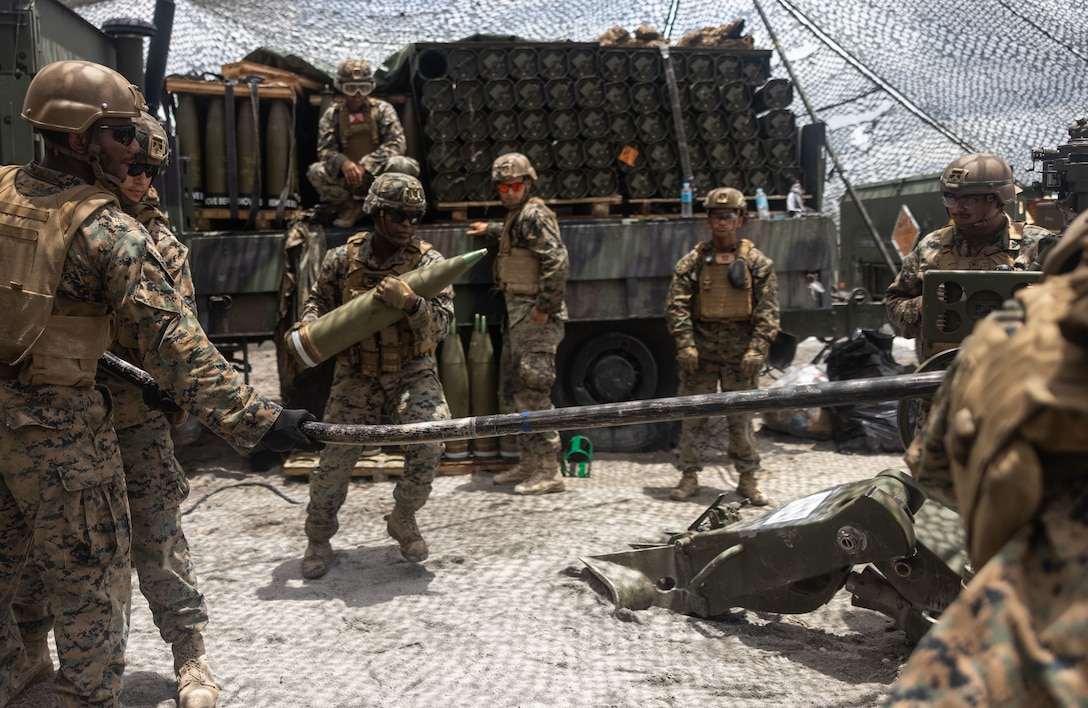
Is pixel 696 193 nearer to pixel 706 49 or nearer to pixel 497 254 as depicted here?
pixel 706 49

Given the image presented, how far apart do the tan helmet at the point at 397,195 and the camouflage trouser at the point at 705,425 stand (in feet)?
8.08

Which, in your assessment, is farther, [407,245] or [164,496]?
[407,245]

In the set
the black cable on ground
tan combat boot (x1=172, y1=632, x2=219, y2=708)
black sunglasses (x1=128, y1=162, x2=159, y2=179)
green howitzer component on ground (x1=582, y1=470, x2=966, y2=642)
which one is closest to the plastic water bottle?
the black cable on ground

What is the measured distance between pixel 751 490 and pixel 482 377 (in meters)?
2.18

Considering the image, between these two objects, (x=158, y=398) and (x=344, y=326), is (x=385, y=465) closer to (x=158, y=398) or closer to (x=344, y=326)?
(x=344, y=326)

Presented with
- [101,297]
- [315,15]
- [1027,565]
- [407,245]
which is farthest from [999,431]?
[315,15]

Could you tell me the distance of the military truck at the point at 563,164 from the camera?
7.74m

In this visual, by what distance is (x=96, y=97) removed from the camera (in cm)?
318

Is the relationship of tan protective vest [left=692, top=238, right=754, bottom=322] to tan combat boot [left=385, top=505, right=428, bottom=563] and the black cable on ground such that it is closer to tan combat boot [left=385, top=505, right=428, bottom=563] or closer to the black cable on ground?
tan combat boot [left=385, top=505, right=428, bottom=563]

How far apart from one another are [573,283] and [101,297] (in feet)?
16.9

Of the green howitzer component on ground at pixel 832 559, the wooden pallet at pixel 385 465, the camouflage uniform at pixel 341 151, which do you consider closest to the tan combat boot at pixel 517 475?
the wooden pallet at pixel 385 465

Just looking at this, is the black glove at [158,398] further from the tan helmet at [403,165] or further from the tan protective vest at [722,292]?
the tan protective vest at [722,292]

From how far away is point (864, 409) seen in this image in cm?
818

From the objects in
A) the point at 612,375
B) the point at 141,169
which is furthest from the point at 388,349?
the point at 612,375
